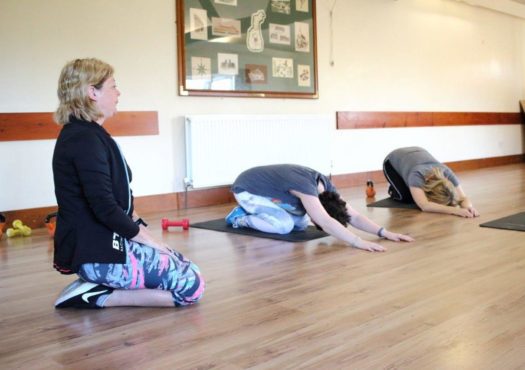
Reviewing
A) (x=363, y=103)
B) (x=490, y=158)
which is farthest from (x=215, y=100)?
(x=490, y=158)

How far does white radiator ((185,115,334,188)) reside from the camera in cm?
496

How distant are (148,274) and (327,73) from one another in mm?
4639

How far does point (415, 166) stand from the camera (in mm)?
4211

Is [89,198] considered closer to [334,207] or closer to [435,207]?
[334,207]

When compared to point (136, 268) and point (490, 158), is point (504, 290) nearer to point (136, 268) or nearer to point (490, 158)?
point (136, 268)

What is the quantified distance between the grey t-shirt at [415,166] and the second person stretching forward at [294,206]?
1.01 meters

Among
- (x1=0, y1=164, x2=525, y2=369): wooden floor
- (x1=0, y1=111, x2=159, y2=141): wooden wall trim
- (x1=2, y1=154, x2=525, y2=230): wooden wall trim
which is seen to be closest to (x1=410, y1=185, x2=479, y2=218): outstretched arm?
(x1=0, y1=164, x2=525, y2=369): wooden floor

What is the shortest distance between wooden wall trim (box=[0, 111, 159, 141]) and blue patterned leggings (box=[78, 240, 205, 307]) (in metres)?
2.33

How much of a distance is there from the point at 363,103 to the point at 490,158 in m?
3.47

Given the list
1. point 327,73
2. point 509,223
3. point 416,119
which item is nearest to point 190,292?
point 509,223

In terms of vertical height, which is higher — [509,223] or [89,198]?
[89,198]

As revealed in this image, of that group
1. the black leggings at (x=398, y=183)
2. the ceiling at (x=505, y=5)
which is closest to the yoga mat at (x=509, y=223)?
the black leggings at (x=398, y=183)

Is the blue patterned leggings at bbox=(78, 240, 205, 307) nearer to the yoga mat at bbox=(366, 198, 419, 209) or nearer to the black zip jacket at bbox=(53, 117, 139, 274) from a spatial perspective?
the black zip jacket at bbox=(53, 117, 139, 274)

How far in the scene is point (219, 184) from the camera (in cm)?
516
